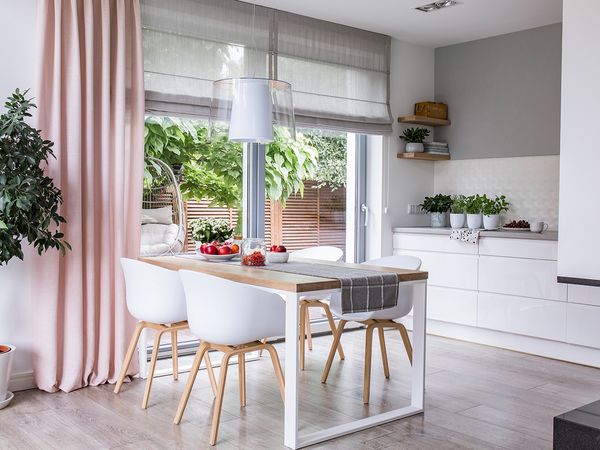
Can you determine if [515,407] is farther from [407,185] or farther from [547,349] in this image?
[407,185]

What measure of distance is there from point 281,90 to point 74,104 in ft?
4.05

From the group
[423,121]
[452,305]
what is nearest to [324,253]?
[452,305]

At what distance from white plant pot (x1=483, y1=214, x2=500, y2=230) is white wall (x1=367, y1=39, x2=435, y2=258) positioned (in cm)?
84

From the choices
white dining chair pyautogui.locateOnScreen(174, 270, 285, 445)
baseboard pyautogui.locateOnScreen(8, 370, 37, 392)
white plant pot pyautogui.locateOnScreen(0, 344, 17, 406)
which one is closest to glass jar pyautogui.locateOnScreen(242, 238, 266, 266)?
white dining chair pyautogui.locateOnScreen(174, 270, 285, 445)

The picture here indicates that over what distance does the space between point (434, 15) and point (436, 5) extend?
0.26 m

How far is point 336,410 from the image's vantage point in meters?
3.71

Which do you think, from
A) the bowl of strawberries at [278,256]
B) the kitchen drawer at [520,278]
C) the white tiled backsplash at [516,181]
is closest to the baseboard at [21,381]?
the bowl of strawberries at [278,256]

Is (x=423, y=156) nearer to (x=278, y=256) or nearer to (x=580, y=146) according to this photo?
(x=580, y=146)

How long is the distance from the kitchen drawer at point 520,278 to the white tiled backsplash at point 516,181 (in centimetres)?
61

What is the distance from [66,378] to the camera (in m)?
4.04

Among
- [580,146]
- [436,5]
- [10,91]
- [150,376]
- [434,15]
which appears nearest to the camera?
[150,376]

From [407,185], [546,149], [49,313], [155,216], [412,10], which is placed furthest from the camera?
[407,185]

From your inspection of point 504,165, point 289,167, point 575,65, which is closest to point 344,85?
point 289,167

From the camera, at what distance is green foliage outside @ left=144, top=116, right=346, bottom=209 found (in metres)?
4.80
